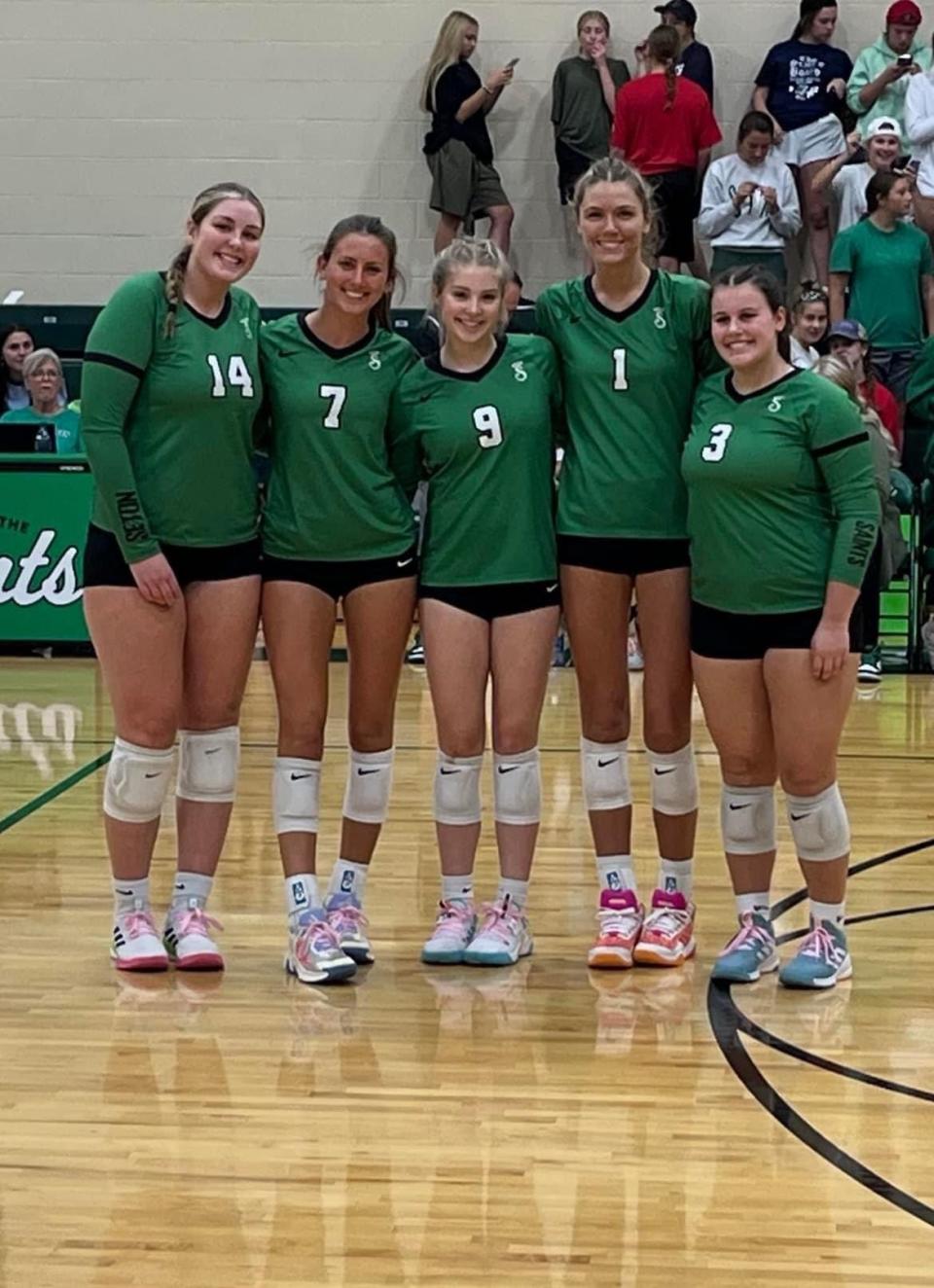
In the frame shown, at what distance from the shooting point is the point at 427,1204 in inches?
118

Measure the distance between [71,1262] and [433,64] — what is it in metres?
10.0

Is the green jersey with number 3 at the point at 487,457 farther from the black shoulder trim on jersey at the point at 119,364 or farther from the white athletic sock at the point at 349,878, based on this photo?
the white athletic sock at the point at 349,878

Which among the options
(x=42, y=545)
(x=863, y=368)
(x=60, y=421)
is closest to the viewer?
(x=863, y=368)

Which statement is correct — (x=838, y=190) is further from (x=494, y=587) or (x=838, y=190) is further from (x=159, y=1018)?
(x=159, y=1018)

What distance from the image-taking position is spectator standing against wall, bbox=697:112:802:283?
1091 centimetres

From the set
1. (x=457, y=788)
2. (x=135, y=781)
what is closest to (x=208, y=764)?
(x=135, y=781)

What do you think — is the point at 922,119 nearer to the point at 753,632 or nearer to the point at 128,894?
the point at 753,632

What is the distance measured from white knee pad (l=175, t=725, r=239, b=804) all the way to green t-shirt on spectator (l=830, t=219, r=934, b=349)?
6790mm

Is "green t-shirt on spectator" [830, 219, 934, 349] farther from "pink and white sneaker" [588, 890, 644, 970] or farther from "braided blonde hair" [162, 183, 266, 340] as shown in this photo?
"braided blonde hair" [162, 183, 266, 340]

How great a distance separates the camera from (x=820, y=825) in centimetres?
408

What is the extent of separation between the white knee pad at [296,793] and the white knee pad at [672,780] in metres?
0.74

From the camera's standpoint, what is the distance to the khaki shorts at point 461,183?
1176 centimetres

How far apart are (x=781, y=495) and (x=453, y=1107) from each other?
1.38 meters

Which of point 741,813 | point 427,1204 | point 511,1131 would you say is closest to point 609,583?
point 741,813
